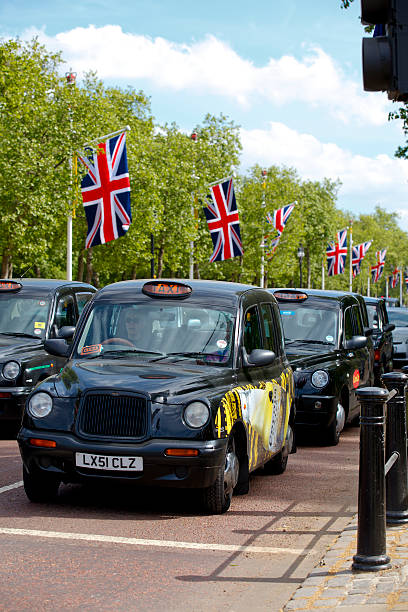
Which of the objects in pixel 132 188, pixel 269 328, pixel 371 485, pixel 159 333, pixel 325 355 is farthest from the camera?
pixel 132 188

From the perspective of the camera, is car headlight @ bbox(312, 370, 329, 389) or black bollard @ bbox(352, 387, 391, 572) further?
car headlight @ bbox(312, 370, 329, 389)

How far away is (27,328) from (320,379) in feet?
13.0

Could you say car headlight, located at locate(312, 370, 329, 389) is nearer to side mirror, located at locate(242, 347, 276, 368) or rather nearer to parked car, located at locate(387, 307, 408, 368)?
side mirror, located at locate(242, 347, 276, 368)

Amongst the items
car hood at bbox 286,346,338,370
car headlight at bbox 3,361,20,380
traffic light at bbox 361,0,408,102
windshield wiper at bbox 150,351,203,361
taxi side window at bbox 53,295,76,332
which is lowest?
car headlight at bbox 3,361,20,380

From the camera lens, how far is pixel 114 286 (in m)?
8.80

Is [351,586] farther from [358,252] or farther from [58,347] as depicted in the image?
[358,252]

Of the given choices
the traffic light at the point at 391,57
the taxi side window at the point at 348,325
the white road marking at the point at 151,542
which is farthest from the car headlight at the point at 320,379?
the traffic light at the point at 391,57

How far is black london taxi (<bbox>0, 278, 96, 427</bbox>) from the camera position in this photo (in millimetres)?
11633

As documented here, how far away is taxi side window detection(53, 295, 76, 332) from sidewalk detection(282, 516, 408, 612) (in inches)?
294

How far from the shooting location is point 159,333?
26.8 ft

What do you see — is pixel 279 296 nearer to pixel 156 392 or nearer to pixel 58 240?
pixel 156 392

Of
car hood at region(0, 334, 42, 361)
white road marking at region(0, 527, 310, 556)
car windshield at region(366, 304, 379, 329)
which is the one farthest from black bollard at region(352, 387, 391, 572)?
car windshield at region(366, 304, 379, 329)

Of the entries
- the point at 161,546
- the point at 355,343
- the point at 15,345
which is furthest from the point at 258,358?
the point at 15,345

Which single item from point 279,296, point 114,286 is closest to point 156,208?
point 279,296
